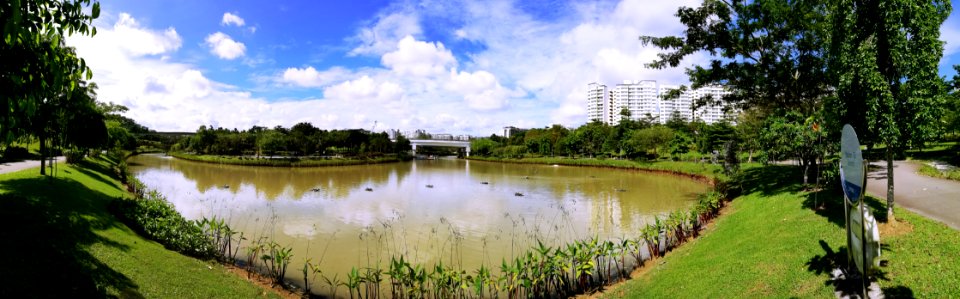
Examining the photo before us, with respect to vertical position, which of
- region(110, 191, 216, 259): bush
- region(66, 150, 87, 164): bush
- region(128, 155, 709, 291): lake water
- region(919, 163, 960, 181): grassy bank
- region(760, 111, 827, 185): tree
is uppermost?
region(760, 111, 827, 185): tree

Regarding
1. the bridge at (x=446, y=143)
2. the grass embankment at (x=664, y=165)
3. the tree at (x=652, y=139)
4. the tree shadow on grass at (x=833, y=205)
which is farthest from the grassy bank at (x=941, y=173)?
the bridge at (x=446, y=143)

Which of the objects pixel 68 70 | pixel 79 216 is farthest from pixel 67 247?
pixel 68 70

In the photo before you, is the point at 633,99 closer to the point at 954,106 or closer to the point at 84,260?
the point at 954,106

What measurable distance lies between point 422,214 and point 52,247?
543 inches

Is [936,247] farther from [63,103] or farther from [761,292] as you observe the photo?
[63,103]

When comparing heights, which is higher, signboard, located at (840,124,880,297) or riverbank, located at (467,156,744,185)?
signboard, located at (840,124,880,297)

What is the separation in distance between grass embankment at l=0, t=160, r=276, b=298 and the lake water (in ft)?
8.27

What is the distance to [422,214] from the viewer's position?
2069 cm

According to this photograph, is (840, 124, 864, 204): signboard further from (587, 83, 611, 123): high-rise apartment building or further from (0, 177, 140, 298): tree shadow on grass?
(587, 83, 611, 123): high-rise apartment building

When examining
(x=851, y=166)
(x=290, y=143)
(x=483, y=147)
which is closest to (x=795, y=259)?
(x=851, y=166)

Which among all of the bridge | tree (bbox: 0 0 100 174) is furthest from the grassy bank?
the bridge

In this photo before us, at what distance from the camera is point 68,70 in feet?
14.6

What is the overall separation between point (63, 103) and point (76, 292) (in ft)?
54.6

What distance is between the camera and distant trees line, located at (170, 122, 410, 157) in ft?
228
